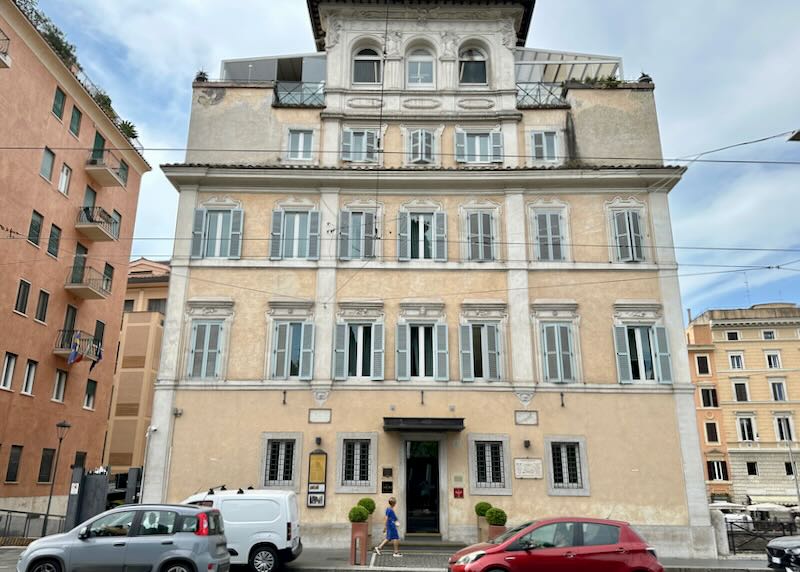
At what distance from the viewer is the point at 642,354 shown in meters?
19.9

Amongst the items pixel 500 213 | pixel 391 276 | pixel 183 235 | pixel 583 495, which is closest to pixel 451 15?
pixel 500 213

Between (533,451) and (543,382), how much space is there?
2.20 m

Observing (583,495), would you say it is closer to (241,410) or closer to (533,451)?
(533,451)

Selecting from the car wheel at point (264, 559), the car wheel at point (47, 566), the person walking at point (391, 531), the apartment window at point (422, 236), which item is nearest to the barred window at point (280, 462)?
the person walking at point (391, 531)

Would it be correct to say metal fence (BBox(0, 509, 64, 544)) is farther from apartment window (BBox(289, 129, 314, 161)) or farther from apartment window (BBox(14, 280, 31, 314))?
apartment window (BBox(289, 129, 314, 161))

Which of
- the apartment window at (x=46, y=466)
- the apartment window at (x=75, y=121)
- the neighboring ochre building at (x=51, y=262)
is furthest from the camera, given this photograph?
the apartment window at (x=75, y=121)

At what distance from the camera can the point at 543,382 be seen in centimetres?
1945

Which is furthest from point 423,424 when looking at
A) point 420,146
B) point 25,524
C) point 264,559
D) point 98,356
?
point 98,356

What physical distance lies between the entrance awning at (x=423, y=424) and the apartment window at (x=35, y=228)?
19.2 metres

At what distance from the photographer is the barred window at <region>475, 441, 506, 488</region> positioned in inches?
735

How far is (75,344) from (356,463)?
57.1 ft

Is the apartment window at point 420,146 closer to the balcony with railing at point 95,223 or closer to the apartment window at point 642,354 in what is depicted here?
the apartment window at point 642,354

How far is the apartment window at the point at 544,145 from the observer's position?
22078 millimetres

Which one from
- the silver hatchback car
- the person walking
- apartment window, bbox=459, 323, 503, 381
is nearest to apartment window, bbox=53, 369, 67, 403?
the silver hatchback car
